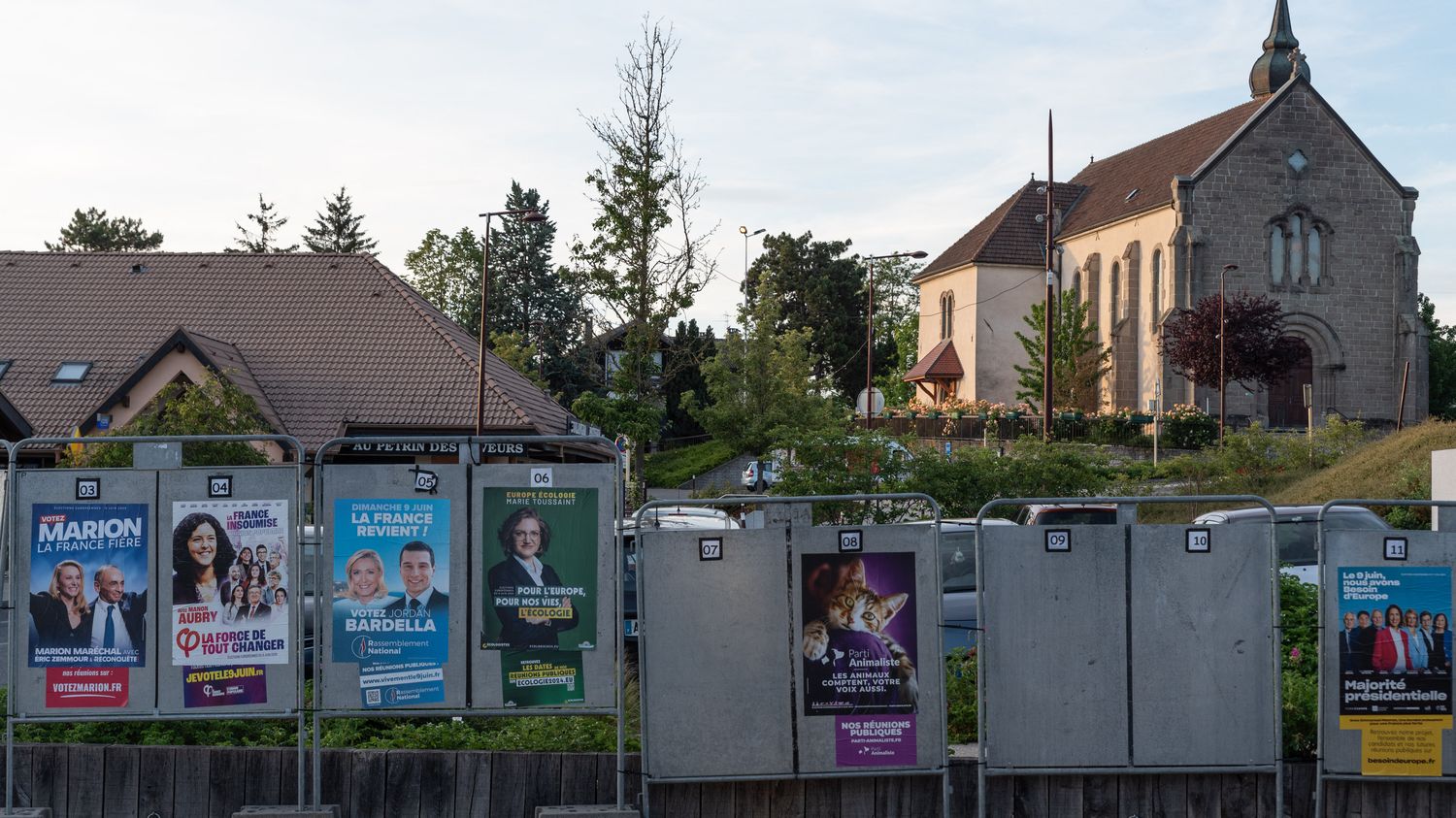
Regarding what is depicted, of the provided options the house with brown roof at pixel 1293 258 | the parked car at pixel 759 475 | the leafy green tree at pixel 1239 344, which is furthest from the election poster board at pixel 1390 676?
the house with brown roof at pixel 1293 258

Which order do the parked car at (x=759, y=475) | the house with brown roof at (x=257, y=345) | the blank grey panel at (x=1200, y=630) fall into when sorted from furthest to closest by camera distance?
1. the house with brown roof at (x=257, y=345)
2. the parked car at (x=759, y=475)
3. the blank grey panel at (x=1200, y=630)

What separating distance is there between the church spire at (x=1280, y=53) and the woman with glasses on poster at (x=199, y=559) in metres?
66.3

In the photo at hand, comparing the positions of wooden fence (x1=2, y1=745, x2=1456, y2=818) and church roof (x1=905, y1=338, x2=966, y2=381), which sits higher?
church roof (x1=905, y1=338, x2=966, y2=381)

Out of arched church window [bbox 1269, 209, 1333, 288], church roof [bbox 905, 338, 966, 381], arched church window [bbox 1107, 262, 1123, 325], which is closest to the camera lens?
arched church window [bbox 1269, 209, 1333, 288]

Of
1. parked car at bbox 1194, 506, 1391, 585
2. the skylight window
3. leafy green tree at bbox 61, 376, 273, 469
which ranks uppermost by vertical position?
the skylight window

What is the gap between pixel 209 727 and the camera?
8.91m

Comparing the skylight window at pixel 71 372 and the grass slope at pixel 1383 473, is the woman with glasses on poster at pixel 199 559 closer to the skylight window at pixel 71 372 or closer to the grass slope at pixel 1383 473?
the grass slope at pixel 1383 473

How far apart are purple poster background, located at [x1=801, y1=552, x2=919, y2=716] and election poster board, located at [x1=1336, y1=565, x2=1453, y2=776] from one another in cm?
249

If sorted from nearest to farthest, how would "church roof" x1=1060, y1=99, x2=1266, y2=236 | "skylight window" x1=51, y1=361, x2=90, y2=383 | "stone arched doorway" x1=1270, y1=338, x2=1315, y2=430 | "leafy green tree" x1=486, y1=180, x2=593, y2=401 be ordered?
"skylight window" x1=51, y1=361, x2=90, y2=383 < "stone arched doorway" x1=1270, y1=338, x2=1315, y2=430 < "church roof" x1=1060, y1=99, x2=1266, y2=236 < "leafy green tree" x1=486, y1=180, x2=593, y2=401

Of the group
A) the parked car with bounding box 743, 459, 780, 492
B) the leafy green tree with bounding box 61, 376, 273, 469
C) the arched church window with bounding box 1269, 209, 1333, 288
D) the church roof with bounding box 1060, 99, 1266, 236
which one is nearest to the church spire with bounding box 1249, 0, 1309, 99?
the church roof with bounding box 1060, 99, 1266, 236

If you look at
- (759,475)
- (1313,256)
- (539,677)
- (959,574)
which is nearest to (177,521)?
(539,677)

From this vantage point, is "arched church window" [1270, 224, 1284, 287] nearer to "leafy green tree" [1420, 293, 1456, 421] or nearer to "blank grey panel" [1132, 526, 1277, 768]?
"leafy green tree" [1420, 293, 1456, 421]

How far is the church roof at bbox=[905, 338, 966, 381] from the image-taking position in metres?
75.4

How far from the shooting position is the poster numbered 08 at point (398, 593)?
7.93 m
